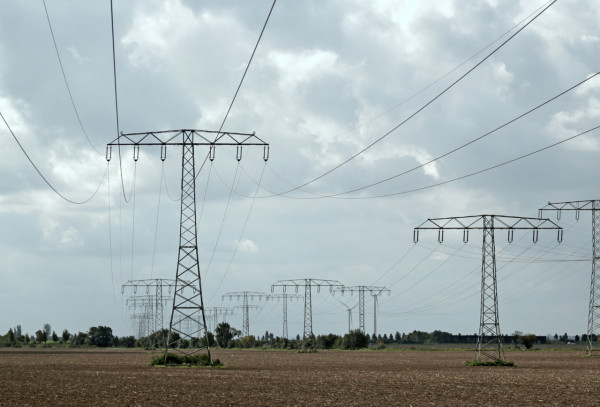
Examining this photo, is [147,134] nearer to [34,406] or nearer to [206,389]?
[206,389]

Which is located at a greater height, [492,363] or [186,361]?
[186,361]

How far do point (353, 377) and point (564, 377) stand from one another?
14972 mm

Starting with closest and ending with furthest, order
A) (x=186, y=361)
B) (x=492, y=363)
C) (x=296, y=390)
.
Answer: (x=296, y=390), (x=186, y=361), (x=492, y=363)

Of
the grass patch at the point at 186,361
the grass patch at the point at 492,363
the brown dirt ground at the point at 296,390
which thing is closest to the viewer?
the brown dirt ground at the point at 296,390

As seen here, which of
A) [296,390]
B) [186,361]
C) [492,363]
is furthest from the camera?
[492,363]

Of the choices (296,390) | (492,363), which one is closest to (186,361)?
(296,390)

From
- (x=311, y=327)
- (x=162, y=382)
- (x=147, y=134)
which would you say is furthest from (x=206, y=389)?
(x=311, y=327)

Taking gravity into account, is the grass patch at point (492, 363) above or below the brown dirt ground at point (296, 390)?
below

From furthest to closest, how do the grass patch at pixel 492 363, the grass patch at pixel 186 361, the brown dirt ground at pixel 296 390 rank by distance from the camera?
the grass patch at pixel 492 363 < the grass patch at pixel 186 361 < the brown dirt ground at pixel 296 390

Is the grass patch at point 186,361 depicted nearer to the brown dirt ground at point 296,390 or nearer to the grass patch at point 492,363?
the brown dirt ground at point 296,390

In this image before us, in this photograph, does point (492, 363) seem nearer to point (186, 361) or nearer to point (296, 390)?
point (186, 361)

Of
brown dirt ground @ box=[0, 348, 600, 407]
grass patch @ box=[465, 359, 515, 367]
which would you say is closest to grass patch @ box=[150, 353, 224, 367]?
brown dirt ground @ box=[0, 348, 600, 407]

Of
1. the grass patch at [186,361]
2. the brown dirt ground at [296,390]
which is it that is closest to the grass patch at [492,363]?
the brown dirt ground at [296,390]

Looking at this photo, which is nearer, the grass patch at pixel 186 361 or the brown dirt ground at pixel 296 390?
the brown dirt ground at pixel 296 390
